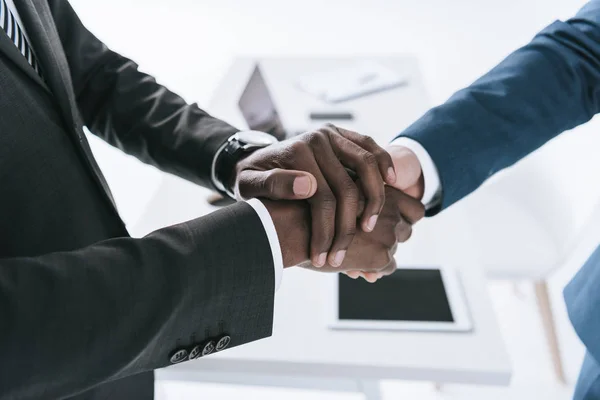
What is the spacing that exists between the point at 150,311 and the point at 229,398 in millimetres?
1551

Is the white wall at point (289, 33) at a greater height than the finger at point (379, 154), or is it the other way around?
the finger at point (379, 154)

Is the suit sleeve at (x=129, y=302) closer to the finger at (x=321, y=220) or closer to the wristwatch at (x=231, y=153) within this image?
the finger at (x=321, y=220)

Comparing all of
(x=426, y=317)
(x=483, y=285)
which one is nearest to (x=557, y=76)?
(x=483, y=285)

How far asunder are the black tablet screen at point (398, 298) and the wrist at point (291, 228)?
313mm

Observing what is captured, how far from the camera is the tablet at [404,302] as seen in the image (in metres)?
1.21

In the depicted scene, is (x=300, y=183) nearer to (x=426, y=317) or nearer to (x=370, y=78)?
(x=426, y=317)

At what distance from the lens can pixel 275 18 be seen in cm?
354

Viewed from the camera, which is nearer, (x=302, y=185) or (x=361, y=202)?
(x=302, y=185)

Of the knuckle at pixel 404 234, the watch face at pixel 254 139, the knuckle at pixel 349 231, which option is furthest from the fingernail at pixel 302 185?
the knuckle at pixel 404 234

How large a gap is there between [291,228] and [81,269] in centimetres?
38

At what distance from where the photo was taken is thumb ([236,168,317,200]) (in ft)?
3.14

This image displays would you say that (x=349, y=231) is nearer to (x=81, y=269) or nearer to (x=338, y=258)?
(x=338, y=258)

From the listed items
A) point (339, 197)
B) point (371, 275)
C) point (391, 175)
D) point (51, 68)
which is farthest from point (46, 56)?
point (371, 275)

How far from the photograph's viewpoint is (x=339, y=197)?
3.28 ft
